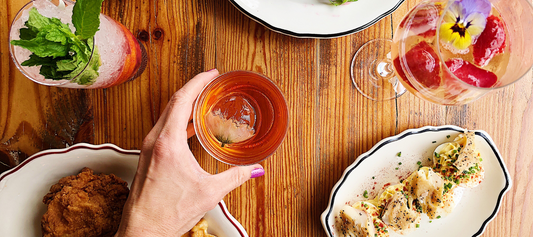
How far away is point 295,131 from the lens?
1.24 meters

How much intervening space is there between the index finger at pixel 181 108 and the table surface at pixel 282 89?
0.20m

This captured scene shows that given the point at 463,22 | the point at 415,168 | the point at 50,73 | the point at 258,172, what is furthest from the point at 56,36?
the point at 415,168

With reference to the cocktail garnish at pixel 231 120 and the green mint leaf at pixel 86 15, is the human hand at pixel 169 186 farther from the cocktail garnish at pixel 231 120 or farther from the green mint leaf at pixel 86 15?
the green mint leaf at pixel 86 15

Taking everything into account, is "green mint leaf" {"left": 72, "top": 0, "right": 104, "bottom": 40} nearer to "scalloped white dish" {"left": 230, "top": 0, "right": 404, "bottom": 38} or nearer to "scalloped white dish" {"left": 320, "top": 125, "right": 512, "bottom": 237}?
"scalloped white dish" {"left": 230, "top": 0, "right": 404, "bottom": 38}

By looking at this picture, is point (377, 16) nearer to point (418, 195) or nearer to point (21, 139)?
point (418, 195)

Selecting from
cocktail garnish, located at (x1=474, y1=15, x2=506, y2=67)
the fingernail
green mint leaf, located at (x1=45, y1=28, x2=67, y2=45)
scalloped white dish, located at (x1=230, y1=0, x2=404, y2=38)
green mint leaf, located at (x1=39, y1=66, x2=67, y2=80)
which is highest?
scalloped white dish, located at (x1=230, y1=0, x2=404, y2=38)

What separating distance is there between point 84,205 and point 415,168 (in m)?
1.18

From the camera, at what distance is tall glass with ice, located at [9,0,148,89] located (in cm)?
84

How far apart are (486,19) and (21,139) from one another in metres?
1.58

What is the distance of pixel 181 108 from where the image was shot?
1000mm

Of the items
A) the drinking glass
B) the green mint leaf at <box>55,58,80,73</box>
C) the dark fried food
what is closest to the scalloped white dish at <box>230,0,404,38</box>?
the drinking glass

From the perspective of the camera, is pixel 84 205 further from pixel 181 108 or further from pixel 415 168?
pixel 415 168

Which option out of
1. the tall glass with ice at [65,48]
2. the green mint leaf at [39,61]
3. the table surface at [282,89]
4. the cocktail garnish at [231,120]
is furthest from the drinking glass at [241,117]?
the green mint leaf at [39,61]

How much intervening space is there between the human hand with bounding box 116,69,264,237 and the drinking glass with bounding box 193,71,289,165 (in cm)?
7
